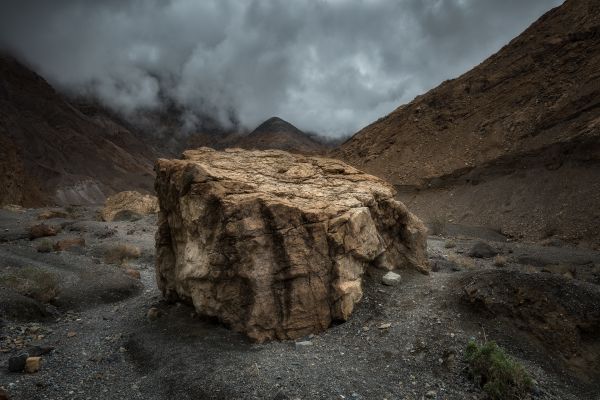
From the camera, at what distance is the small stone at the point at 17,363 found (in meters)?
5.97

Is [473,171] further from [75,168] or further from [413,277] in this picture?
[75,168]

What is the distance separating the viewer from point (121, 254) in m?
15.0

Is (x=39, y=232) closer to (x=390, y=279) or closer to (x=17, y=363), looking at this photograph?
(x=17, y=363)

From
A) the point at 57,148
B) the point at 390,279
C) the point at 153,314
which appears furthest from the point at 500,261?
the point at 57,148

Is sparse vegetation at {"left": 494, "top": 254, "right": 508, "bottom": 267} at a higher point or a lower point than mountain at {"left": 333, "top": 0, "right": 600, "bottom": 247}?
lower

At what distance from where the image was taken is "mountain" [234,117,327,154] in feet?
333

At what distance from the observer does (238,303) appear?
23.3 feet

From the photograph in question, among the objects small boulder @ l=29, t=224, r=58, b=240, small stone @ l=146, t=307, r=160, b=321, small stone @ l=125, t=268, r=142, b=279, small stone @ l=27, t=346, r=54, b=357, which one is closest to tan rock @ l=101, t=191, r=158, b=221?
small boulder @ l=29, t=224, r=58, b=240

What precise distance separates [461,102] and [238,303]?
38.0 meters

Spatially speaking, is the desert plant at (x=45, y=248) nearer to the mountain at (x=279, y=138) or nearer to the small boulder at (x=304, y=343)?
the small boulder at (x=304, y=343)

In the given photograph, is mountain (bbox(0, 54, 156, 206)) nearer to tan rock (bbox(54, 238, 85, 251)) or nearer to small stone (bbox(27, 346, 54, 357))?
tan rock (bbox(54, 238, 85, 251))

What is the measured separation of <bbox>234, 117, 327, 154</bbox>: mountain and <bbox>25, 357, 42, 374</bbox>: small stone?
93.1m

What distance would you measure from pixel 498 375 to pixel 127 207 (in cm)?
3155

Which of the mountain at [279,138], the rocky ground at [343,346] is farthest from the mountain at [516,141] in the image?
the mountain at [279,138]
